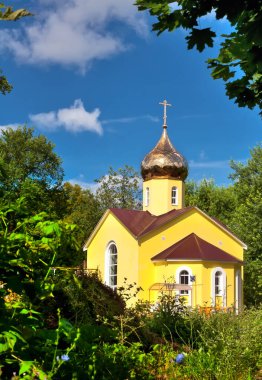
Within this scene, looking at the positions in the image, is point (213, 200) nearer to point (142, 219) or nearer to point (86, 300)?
point (142, 219)

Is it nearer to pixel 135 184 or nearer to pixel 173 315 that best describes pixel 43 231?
pixel 173 315

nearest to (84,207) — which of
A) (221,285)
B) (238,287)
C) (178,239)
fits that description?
(178,239)

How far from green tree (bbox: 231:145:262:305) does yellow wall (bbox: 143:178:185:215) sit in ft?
12.9

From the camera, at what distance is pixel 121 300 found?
31.4 feet

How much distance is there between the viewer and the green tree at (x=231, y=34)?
13.1 ft

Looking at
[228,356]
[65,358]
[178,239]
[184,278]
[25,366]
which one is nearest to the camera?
[25,366]

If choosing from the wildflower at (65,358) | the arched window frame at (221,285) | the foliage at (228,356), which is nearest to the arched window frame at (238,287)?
the arched window frame at (221,285)

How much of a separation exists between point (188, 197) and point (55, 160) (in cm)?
1415

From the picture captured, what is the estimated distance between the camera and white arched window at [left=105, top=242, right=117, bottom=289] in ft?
106

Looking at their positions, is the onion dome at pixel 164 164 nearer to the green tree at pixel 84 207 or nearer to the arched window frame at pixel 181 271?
the arched window frame at pixel 181 271

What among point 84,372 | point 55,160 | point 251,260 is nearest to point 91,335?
point 84,372

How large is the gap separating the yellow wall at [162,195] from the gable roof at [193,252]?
141 inches

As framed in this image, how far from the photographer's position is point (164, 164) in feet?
109

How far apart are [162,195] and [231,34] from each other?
26977mm
